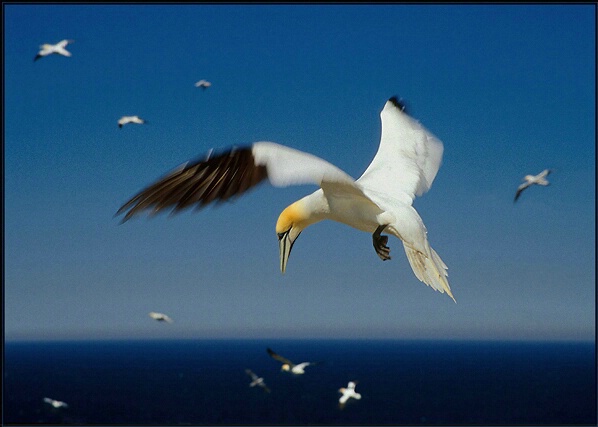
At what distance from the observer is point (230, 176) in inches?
153

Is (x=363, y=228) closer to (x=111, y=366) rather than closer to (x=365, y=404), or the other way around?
(x=365, y=404)

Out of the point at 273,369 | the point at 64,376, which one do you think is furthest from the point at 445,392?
the point at 64,376

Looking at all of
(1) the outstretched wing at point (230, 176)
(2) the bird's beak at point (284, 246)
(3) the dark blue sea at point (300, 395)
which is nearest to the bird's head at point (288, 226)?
(2) the bird's beak at point (284, 246)

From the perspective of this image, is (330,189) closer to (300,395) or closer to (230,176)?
(230,176)

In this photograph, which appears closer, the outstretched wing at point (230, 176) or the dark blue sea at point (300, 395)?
the outstretched wing at point (230, 176)

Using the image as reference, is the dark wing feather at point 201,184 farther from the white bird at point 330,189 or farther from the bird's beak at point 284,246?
the bird's beak at point 284,246

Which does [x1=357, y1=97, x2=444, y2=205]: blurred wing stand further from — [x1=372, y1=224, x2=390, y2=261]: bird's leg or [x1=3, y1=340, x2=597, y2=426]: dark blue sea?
[x1=3, y1=340, x2=597, y2=426]: dark blue sea

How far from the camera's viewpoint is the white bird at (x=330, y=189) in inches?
148

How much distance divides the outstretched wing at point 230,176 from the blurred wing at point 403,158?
0.90 meters

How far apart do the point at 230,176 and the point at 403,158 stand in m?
1.57

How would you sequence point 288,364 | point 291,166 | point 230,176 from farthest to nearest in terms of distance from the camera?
point 288,364, point 230,176, point 291,166

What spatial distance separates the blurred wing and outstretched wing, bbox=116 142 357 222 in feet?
2.95

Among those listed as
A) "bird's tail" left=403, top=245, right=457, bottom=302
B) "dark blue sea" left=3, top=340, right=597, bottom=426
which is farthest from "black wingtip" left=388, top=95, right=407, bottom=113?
"dark blue sea" left=3, top=340, right=597, bottom=426

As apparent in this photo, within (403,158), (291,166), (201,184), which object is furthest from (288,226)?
(403,158)
